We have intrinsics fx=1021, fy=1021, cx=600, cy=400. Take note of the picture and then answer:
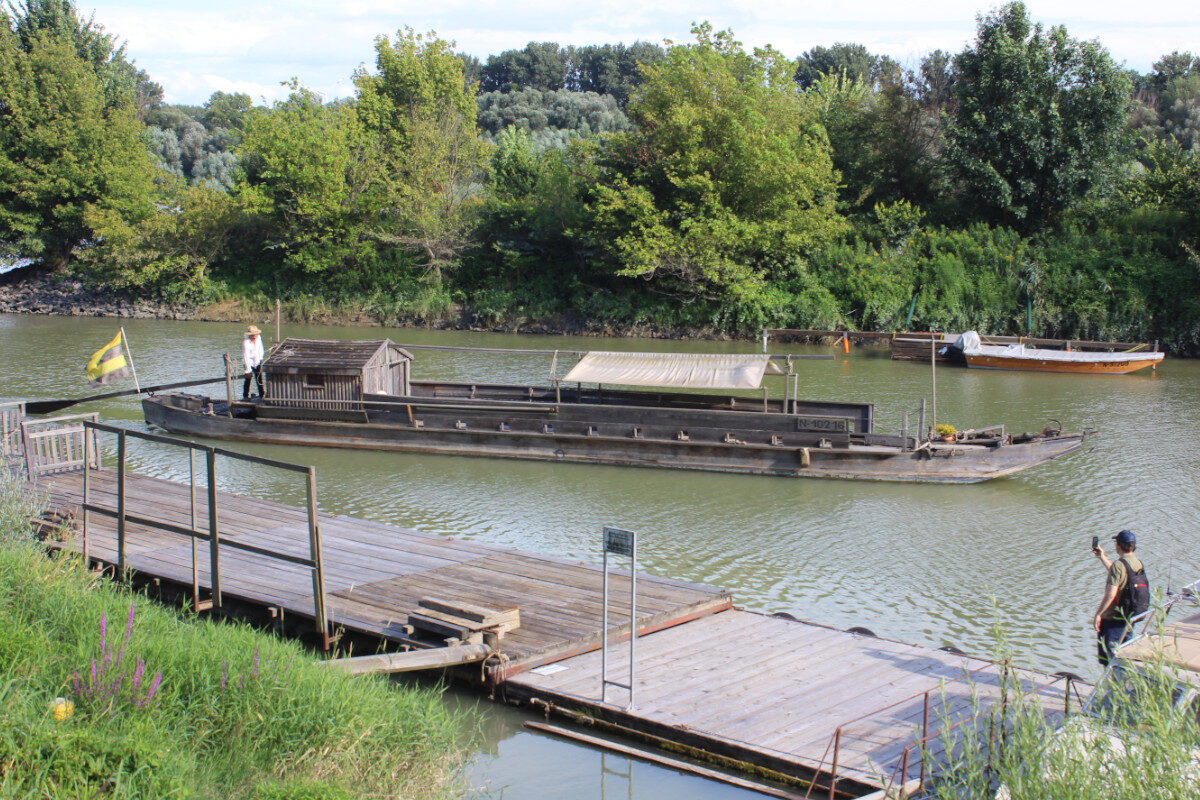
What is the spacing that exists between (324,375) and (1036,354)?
2236cm

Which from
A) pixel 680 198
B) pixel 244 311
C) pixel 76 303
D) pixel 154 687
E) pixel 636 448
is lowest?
pixel 636 448

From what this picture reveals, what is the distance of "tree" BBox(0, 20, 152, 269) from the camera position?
4866cm

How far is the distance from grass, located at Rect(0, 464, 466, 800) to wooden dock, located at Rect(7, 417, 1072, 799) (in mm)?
1497

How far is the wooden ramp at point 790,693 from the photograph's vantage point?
7.75m

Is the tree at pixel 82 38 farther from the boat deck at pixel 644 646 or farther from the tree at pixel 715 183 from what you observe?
the boat deck at pixel 644 646

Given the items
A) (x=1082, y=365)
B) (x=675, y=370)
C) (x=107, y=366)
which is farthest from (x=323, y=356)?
(x=1082, y=365)

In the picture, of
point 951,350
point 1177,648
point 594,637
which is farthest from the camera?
point 951,350

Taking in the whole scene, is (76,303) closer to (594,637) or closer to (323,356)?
(323,356)

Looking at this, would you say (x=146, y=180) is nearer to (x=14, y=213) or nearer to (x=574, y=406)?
(x=14, y=213)

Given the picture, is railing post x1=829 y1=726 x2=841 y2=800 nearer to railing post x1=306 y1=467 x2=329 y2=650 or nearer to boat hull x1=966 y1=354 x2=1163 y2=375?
railing post x1=306 y1=467 x2=329 y2=650

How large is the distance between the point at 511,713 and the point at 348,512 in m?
7.87

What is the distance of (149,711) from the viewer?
22.1ft

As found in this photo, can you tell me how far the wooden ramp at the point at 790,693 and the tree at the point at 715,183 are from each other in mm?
30374

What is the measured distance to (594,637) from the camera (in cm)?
989
